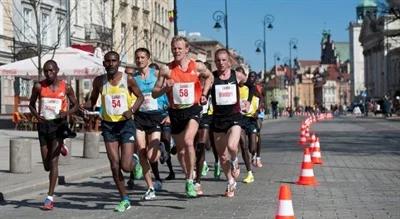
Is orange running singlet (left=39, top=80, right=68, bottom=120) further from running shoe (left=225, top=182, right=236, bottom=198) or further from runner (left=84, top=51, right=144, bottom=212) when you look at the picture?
running shoe (left=225, top=182, right=236, bottom=198)

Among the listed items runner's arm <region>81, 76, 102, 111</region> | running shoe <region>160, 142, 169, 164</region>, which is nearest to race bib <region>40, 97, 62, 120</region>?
runner's arm <region>81, 76, 102, 111</region>

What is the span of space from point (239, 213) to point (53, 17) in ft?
120

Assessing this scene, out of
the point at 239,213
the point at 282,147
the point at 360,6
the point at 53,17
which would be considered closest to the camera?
the point at 239,213

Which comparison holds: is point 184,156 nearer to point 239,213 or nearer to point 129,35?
point 239,213

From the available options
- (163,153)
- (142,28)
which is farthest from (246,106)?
(142,28)

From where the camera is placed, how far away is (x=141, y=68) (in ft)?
37.5

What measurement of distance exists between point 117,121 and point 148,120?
5.38 ft

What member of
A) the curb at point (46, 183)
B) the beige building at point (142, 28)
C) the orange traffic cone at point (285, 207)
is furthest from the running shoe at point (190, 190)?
the beige building at point (142, 28)

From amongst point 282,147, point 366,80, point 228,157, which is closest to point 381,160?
point 282,147

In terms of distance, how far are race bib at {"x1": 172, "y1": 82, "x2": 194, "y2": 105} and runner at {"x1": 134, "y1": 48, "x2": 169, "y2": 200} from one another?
0.75m

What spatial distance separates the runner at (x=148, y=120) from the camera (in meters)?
11.1

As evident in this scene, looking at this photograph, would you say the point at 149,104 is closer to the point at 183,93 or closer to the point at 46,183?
the point at 183,93

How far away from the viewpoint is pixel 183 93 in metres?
10.5

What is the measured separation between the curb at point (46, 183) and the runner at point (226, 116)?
3238 mm
